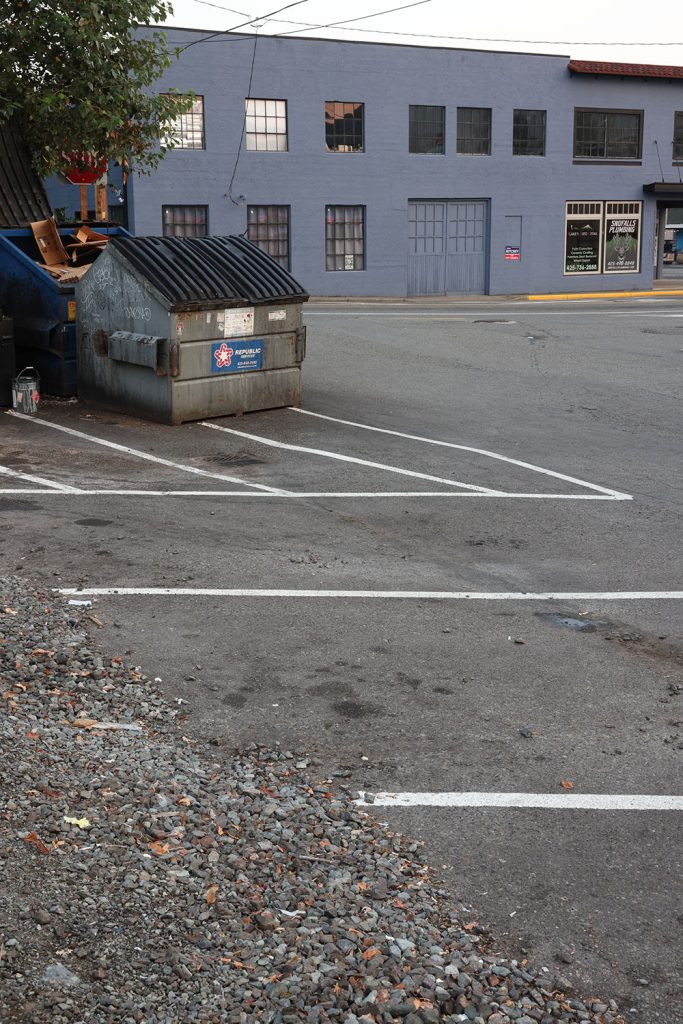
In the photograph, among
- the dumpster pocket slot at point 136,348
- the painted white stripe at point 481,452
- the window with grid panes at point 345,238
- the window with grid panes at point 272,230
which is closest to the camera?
the painted white stripe at point 481,452

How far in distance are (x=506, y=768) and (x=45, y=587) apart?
12.9ft

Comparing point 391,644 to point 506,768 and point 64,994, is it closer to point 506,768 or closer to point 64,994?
point 506,768

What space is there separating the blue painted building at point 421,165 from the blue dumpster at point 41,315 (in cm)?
2002

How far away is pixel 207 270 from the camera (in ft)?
47.8

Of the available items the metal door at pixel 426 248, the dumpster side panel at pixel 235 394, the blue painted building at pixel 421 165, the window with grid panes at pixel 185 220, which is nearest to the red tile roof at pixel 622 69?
the blue painted building at pixel 421 165

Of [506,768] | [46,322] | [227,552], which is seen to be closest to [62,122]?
[46,322]

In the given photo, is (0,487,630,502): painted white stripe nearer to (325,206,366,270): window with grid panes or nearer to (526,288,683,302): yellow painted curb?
(325,206,366,270): window with grid panes

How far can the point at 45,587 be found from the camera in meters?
8.16

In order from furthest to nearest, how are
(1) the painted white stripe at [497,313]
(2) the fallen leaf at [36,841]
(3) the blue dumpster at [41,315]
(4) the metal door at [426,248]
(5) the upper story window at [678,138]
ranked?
1. (5) the upper story window at [678,138]
2. (4) the metal door at [426,248]
3. (1) the painted white stripe at [497,313]
4. (3) the blue dumpster at [41,315]
5. (2) the fallen leaf at [36,841]

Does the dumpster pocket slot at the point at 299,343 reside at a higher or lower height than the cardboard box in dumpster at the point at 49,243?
lower

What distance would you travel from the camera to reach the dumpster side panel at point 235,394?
14297 millimetres

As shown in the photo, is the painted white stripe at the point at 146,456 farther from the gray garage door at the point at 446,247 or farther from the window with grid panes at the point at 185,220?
the gray garage door at the point at 446,247

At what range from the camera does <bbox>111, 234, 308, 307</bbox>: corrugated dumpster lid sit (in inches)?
551

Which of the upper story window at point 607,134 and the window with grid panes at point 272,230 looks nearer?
the window with grid panes at point 272,230
